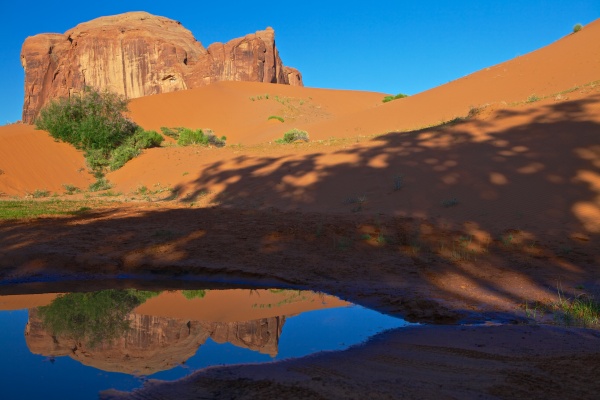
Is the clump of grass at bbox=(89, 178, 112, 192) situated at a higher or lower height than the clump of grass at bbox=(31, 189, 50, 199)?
higher

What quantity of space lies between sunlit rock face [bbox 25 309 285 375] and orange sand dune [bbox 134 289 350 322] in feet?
0.73

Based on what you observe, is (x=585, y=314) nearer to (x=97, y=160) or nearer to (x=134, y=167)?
(x=134, y=167)

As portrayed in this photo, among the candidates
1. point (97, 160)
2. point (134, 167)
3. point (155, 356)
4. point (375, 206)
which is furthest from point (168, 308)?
point (97, 160)

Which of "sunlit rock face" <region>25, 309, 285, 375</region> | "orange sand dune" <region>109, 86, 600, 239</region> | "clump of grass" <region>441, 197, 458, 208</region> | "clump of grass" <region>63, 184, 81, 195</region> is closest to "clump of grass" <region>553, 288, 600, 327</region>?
"sunlit rock face" <region>25, 309, 285, 375</region>

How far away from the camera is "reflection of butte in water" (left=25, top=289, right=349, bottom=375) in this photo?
5.13 m

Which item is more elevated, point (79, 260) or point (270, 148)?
→ point (270, 148)

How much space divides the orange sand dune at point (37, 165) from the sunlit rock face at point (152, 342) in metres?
19.8

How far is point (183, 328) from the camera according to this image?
6059mm

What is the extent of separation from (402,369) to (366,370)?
31 cm

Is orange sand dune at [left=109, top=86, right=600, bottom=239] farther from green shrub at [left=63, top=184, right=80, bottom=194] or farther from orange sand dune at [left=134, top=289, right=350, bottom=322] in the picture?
orange sand dune at [left=134, top=289, right=350, bottom=322]

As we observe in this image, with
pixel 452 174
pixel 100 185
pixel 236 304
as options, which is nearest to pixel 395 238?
pixel 236 304

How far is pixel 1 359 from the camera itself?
16.8 feet

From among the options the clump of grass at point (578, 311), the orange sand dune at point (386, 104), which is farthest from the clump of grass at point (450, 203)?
the orange sand dune at point (386, 104)

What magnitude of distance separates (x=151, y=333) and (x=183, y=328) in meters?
0.37
